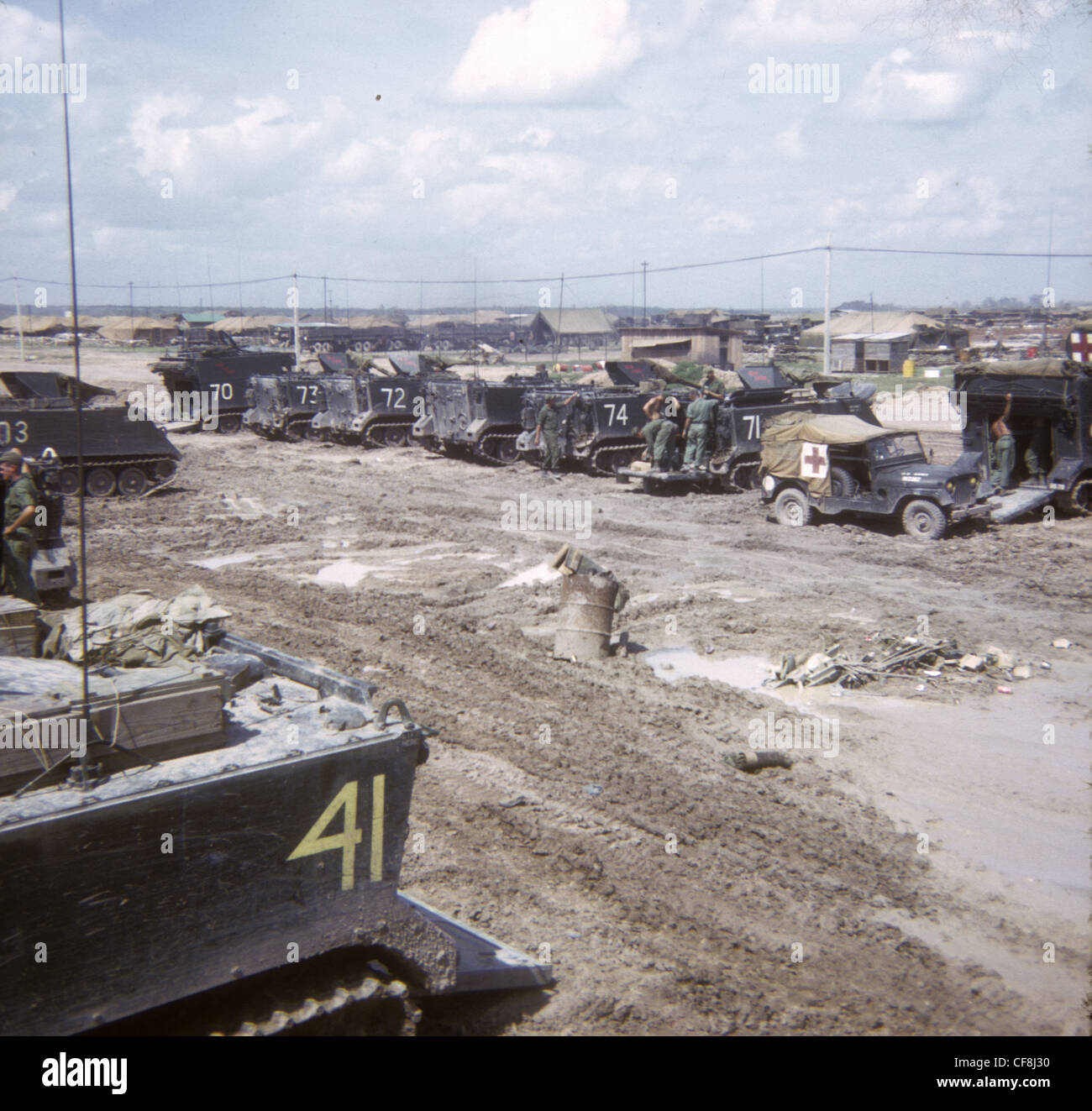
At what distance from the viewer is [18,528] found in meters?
9.90

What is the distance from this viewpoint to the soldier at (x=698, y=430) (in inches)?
717

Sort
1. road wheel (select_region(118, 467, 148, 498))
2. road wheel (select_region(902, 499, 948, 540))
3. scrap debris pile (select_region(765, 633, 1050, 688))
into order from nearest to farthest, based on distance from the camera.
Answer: scrap debris pile (select_region(765, 633, 1050, 688)) < road wheel (select_region(902, 499, 948, 540)) < road wheel (select_region(118, 467, 148, 498))

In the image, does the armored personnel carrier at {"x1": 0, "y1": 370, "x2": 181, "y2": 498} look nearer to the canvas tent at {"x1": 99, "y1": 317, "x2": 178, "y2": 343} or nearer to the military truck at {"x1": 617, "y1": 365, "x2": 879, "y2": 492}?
the military truck at {"x1": 617, "y1": 365, "x2": 879, "y2": 492}

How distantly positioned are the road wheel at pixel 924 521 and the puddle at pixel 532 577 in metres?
5.16

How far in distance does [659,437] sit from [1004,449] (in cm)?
556

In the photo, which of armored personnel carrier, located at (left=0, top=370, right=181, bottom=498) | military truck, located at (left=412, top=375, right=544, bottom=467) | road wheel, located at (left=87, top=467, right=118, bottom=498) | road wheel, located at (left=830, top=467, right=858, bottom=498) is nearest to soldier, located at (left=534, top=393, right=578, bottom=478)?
military truck, located at (left=412, top=375, right=544, bottom=467)

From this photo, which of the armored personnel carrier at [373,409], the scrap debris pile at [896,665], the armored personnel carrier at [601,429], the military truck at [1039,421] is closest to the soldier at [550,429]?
the armored personnel carrier at [601,429]

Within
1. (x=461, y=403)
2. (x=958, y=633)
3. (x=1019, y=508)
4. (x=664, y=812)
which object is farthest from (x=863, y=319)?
(x=664, y=812)

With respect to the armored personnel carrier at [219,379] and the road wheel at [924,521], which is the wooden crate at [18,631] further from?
the armored personnel carrier at [219,379]

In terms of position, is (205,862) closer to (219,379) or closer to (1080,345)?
(1080,345)

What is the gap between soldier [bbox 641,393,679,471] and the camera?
18.4 meters

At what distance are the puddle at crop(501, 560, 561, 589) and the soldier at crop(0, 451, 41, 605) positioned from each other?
489 centimetres

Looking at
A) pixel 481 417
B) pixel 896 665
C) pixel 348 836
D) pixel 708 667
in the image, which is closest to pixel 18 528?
pixel 708 667

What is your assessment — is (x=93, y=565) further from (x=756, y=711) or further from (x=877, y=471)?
(x=877, y=471)
